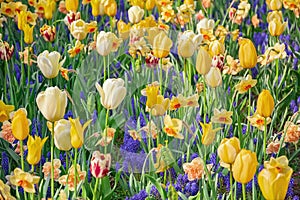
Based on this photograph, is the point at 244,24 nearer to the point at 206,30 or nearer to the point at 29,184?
the point at 206,30

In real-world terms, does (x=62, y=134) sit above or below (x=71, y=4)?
below

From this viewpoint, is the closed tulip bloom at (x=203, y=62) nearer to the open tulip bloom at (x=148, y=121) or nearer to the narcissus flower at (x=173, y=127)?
the open tulip bloom at (x=148, y=121)

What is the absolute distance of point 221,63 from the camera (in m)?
2.91

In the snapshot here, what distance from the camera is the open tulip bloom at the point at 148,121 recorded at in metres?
2.09

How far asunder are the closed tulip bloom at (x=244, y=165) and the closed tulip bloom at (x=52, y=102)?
1.85 ft

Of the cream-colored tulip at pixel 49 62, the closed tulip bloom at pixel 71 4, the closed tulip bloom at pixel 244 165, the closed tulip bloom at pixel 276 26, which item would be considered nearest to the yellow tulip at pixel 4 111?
the cream-colored tulip at pixel 49 62

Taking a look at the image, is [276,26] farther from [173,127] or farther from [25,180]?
[25,180]

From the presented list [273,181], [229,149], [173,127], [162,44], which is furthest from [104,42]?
[273,181]

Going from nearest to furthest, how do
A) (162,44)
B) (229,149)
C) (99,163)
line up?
(229,149) → (99,163) → (162,44)

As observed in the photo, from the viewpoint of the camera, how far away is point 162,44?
2.72m

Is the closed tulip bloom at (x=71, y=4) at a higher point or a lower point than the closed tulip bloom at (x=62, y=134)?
higher

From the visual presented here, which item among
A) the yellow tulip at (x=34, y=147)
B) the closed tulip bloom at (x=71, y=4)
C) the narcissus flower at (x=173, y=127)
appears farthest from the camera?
the closed tulip bloom at (x=71, y=4)

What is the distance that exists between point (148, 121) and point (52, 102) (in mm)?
954

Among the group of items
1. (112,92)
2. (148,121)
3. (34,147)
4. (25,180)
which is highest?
(112,92)
